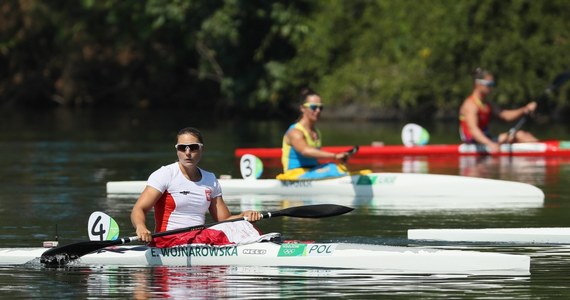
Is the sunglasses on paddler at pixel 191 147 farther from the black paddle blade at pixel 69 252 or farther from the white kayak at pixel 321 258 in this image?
the black paddle blade at pixel 69 252

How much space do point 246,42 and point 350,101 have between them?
13.1 feet

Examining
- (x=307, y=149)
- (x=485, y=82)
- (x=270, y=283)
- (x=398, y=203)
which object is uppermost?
(x=485, y=82)

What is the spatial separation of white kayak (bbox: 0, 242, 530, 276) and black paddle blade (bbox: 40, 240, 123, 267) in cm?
12

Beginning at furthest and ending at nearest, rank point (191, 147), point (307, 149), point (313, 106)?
point (307, 149) < point (313, 106) < point (191, 147)

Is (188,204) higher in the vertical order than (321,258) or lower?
higher

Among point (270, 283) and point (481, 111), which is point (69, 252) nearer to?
point (270, 283)

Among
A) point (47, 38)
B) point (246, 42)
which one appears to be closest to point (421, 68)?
point (246, 42)

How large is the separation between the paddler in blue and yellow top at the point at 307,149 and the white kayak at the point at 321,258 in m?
6.32

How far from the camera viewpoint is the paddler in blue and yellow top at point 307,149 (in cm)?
2142

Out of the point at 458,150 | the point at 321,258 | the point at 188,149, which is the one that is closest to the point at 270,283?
the point at 321,258

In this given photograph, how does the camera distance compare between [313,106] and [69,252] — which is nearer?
[69,252]

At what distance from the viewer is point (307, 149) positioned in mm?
21719

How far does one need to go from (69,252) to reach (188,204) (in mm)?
1288

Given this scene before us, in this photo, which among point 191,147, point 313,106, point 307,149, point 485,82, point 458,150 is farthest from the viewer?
point 458,150
